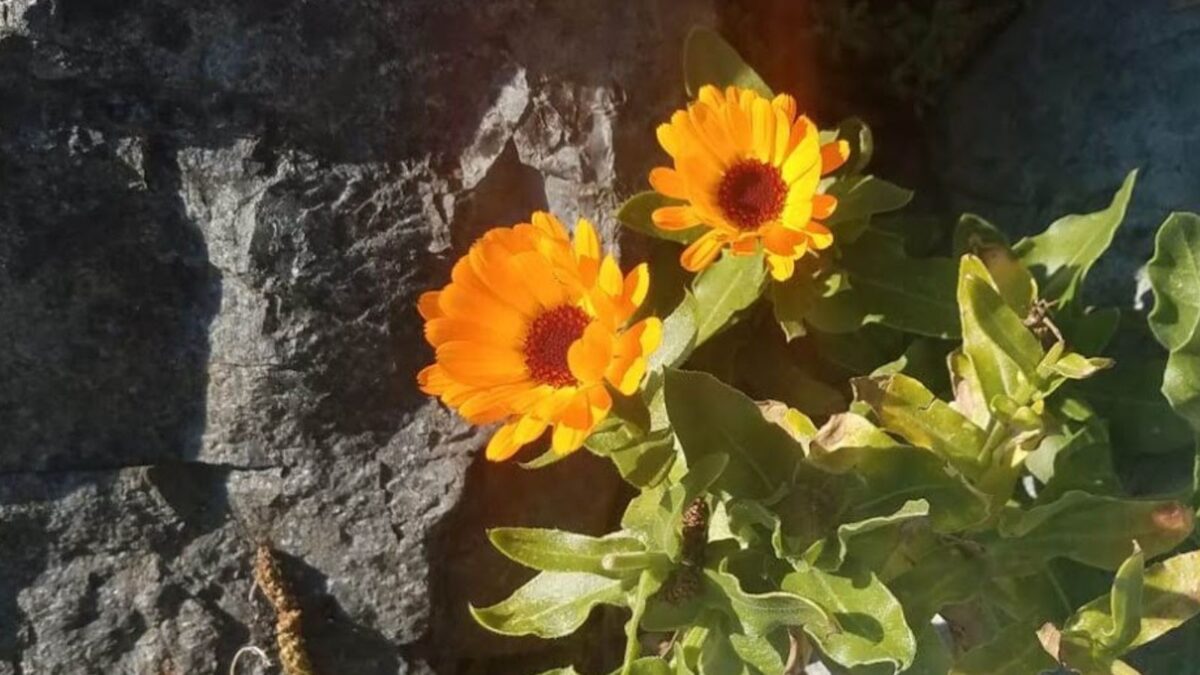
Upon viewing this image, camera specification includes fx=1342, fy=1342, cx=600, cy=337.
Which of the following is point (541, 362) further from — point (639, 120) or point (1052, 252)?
point (1052, 252)

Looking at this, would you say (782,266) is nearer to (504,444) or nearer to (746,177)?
(746,177)

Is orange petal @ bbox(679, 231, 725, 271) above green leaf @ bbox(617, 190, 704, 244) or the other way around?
the other way around

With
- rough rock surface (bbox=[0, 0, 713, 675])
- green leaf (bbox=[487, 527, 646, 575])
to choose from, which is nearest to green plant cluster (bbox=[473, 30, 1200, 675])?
green leaf (bbox=[487, 527, 646, 575])

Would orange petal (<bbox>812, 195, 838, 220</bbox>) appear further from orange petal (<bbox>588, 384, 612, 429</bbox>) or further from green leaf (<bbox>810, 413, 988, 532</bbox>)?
orange petal (<bbox>588, 384, 612, 429</bbox>)

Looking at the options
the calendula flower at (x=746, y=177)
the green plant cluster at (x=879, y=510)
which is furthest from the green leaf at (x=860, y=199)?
the calendula flower at (x=746, y=177)

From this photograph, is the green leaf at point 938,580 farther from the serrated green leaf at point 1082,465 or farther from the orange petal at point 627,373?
the orange petal at point 627,373

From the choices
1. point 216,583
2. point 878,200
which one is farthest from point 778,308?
point 216,583
